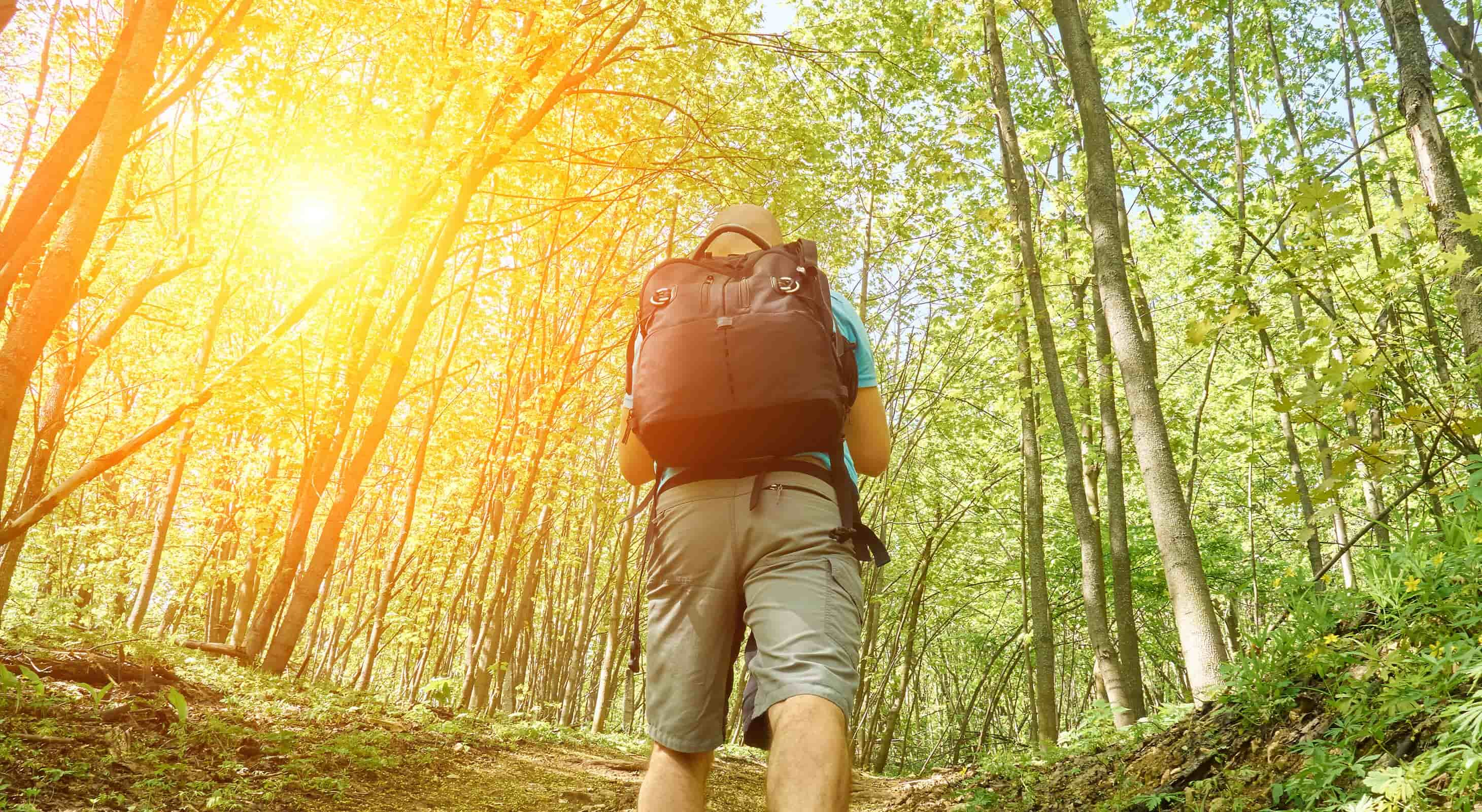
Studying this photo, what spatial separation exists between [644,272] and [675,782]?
11.8 meters

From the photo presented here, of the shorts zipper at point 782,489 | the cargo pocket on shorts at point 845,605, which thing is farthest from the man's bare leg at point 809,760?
the shorts zipper at point 782,489

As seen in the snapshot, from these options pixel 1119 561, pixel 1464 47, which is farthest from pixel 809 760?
pixel 1119 561

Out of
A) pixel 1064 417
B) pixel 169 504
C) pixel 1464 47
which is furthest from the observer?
pixel 169 504

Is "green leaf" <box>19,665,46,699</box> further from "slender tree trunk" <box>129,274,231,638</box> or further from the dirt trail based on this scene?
"slender tree trunk" <box>129,274,231,638</box>

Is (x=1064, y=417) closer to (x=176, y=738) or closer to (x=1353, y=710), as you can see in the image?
(x=1353, y=710)

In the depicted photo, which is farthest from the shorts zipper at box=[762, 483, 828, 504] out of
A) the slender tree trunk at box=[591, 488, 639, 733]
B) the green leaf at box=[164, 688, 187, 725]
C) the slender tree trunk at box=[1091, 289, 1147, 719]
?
the slender tree trunk at box=[591, 488, 639, 733]

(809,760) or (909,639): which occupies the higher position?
(909,639)

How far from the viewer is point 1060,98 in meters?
10.2

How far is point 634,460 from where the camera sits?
78.1 inches

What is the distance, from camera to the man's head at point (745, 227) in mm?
2041

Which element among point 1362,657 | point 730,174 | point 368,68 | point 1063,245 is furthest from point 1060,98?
point 1362,657

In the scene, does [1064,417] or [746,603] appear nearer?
[746,603]

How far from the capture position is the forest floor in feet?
10.2

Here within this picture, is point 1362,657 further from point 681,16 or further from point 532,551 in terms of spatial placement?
point 532,551
